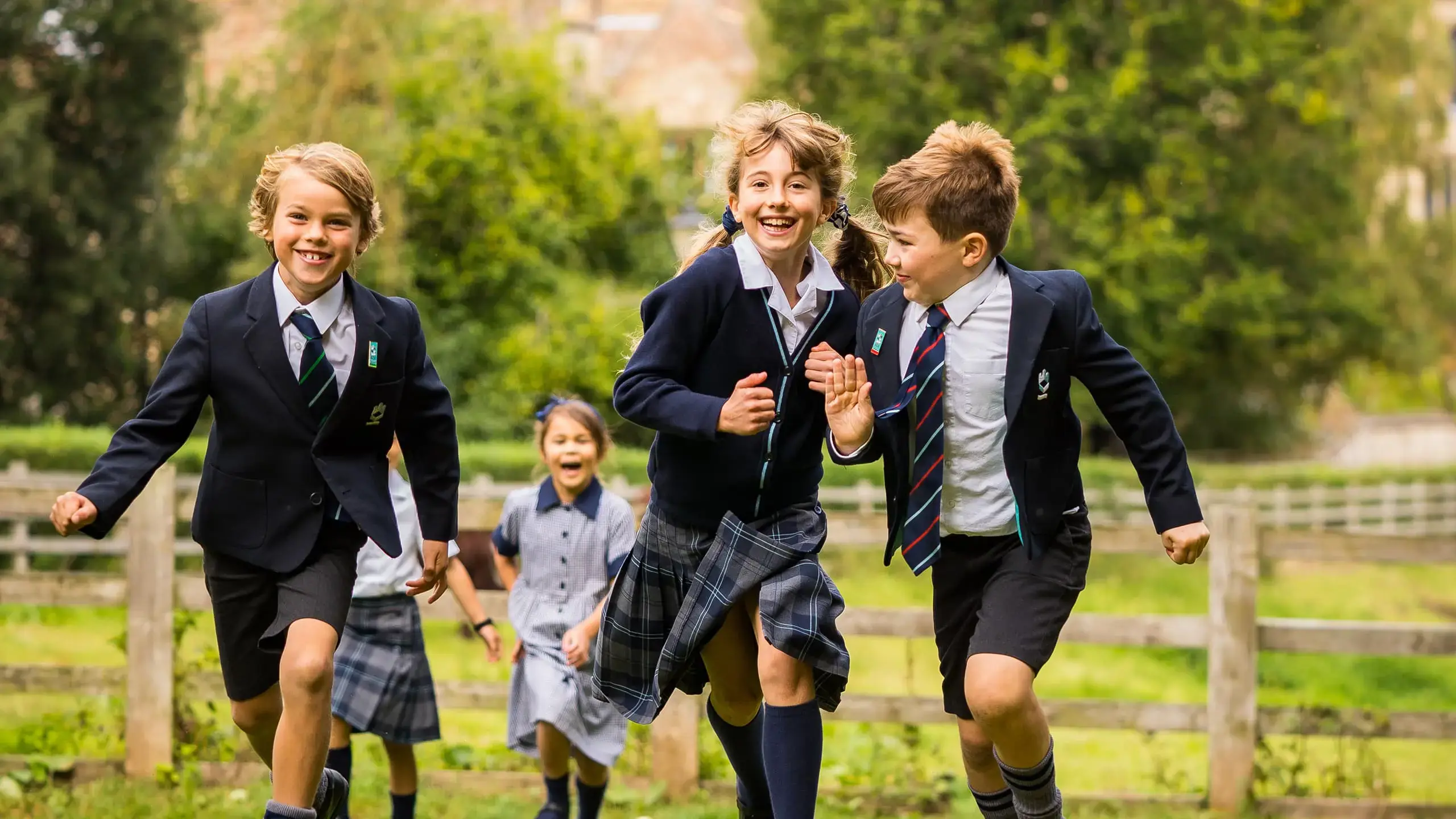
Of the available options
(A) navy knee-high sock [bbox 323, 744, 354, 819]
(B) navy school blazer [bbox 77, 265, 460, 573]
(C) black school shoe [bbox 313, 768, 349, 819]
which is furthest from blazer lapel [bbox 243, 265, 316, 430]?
(A) navy knee-high sock [bbox 323, 744, 354, 819]

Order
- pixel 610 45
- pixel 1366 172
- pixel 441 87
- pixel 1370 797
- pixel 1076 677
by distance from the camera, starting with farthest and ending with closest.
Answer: pixel 610 45 < pixel 1366 172 < pixel 441 87 < pixel 1076 677 < pixel 1370 797

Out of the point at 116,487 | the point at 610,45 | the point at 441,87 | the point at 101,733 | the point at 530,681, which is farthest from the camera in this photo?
the point at 610,45

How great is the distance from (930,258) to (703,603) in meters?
1.07

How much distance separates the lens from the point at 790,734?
388 cm

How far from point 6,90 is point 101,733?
52.1 ft

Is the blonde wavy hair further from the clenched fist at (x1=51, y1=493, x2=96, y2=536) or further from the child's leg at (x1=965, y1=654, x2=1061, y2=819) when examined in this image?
the child's leg at (x1=965, y1=654, x2=1061, y2=819)

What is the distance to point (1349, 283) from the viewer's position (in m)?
26.1

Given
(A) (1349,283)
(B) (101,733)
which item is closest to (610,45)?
(A) (1349,283)

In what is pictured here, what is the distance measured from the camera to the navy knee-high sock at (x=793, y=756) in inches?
153

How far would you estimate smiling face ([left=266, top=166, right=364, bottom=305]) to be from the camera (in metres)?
4.00

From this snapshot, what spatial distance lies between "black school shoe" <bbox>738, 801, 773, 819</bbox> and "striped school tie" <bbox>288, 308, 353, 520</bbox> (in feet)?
5.35

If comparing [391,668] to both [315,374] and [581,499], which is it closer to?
A: [581,499]

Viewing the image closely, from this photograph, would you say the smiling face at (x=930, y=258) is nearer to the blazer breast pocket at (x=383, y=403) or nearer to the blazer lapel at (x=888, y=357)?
the blazer lapel at (x=888, y=357)

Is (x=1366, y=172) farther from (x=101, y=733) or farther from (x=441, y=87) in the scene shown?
(x=101, y=733)
